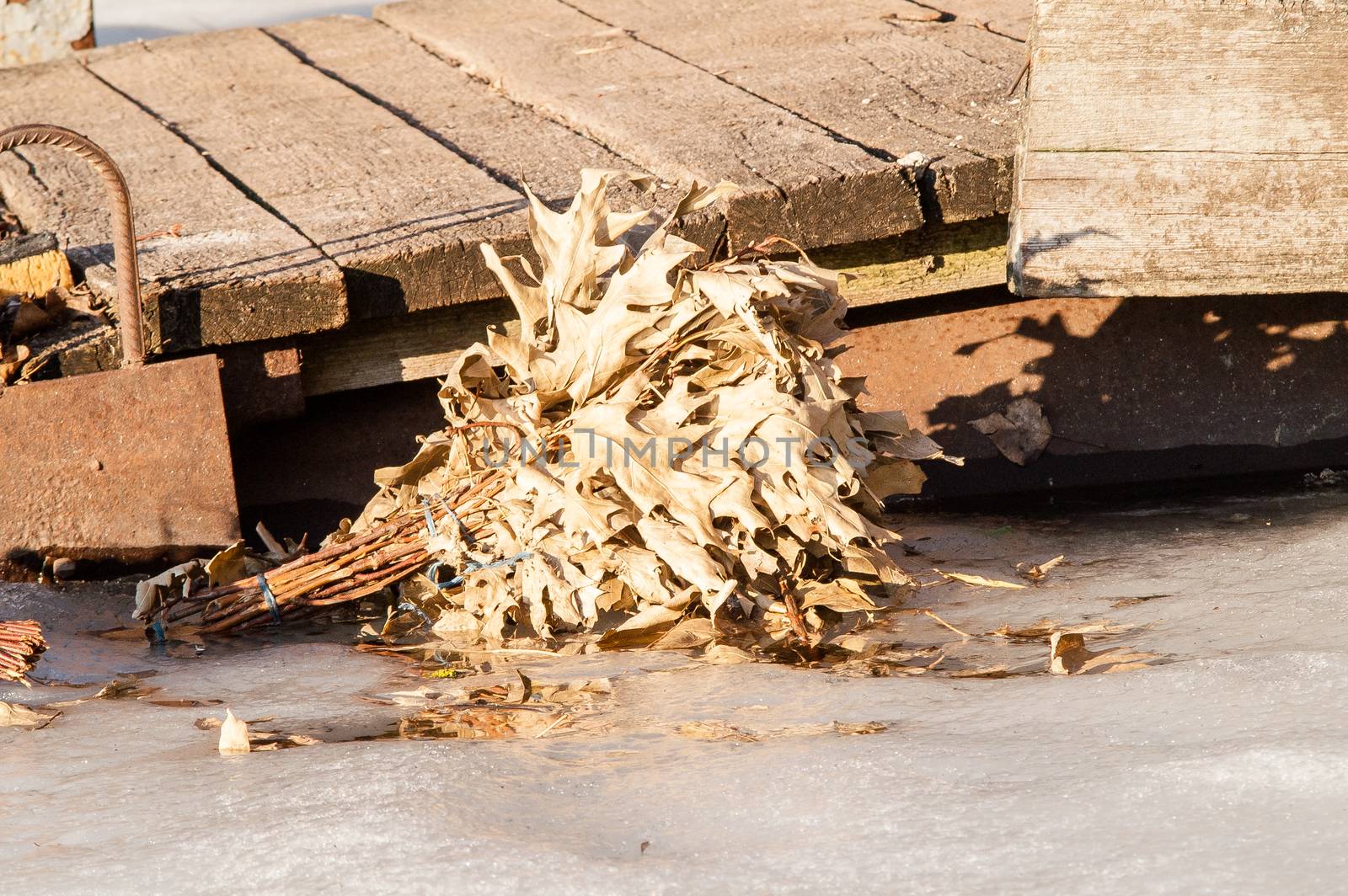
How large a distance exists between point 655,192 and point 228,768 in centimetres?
182

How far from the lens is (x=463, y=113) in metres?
3.58

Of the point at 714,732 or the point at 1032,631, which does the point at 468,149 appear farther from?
the point at 714,732

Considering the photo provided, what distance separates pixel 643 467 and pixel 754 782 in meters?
0.89

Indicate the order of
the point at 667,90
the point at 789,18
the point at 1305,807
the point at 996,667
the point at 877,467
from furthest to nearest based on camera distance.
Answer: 1. the point at 789,18
2. the point at 667,90
3. the point at 877,467
4. the point at 996,667
5. the point at 1305,807

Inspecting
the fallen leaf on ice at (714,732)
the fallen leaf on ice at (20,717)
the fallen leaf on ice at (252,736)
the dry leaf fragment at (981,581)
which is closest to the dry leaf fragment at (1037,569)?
the dry leaf fragment at (981,581)

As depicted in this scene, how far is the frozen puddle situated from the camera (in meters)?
1.21

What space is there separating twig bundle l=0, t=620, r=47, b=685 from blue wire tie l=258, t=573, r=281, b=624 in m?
0.47

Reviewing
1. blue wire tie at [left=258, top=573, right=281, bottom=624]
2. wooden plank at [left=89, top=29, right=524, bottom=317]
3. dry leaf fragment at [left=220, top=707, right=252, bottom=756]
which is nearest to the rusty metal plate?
blue wire tie at [left=258, top=573, right=281, bottom=624]

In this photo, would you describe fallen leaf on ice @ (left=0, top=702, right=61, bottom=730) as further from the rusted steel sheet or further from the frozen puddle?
the rusted steel sheet

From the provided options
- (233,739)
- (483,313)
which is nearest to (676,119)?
(483,313)

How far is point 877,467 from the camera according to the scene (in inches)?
96.9

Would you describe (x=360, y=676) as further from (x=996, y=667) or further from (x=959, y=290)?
(x=959, y=290)

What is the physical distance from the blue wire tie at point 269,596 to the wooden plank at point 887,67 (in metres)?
1.73

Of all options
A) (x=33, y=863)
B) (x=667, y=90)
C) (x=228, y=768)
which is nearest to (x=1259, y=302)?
(x=667, y=90)
